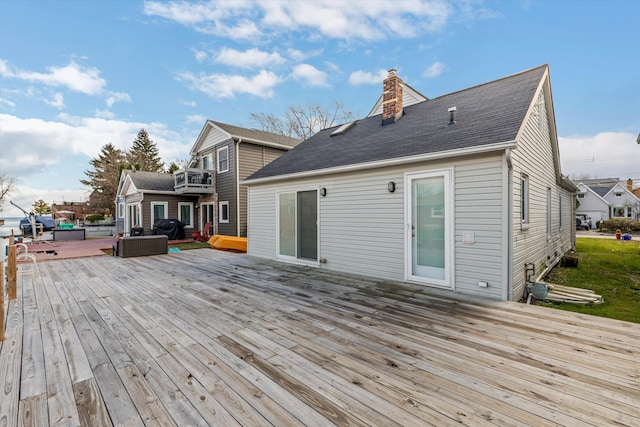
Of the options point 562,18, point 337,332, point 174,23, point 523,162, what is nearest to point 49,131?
point 174,23

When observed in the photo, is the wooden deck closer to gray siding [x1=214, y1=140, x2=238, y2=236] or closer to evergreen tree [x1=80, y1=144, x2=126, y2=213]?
gray siding [x1=214, y1=140, x2=238, y2=236]

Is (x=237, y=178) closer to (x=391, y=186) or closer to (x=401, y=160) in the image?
(x=391, y=186)

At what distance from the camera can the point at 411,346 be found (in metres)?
2.79

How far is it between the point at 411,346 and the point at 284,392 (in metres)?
1.39

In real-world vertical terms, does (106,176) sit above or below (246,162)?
above

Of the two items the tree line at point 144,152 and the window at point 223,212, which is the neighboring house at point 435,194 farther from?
the tree line at point 144,152

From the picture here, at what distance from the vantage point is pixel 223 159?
1426 cm

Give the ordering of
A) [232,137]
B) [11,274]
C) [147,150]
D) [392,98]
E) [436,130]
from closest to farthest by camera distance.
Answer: [11,274]
[436,130]
[392,98]
[232,137]
[147,150]

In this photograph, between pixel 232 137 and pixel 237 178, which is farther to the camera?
pixel 237 178

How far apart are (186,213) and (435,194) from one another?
15.3 metres

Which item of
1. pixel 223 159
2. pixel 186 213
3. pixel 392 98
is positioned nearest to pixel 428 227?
pixel 392 98

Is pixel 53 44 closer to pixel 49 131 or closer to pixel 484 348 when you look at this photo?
pixel 49 131

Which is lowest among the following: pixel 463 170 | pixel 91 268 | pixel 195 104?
pixel 91 268

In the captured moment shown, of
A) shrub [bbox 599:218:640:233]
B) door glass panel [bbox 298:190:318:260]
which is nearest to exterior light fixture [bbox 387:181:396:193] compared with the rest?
door glass panel [bbox 298:190:318:260]
